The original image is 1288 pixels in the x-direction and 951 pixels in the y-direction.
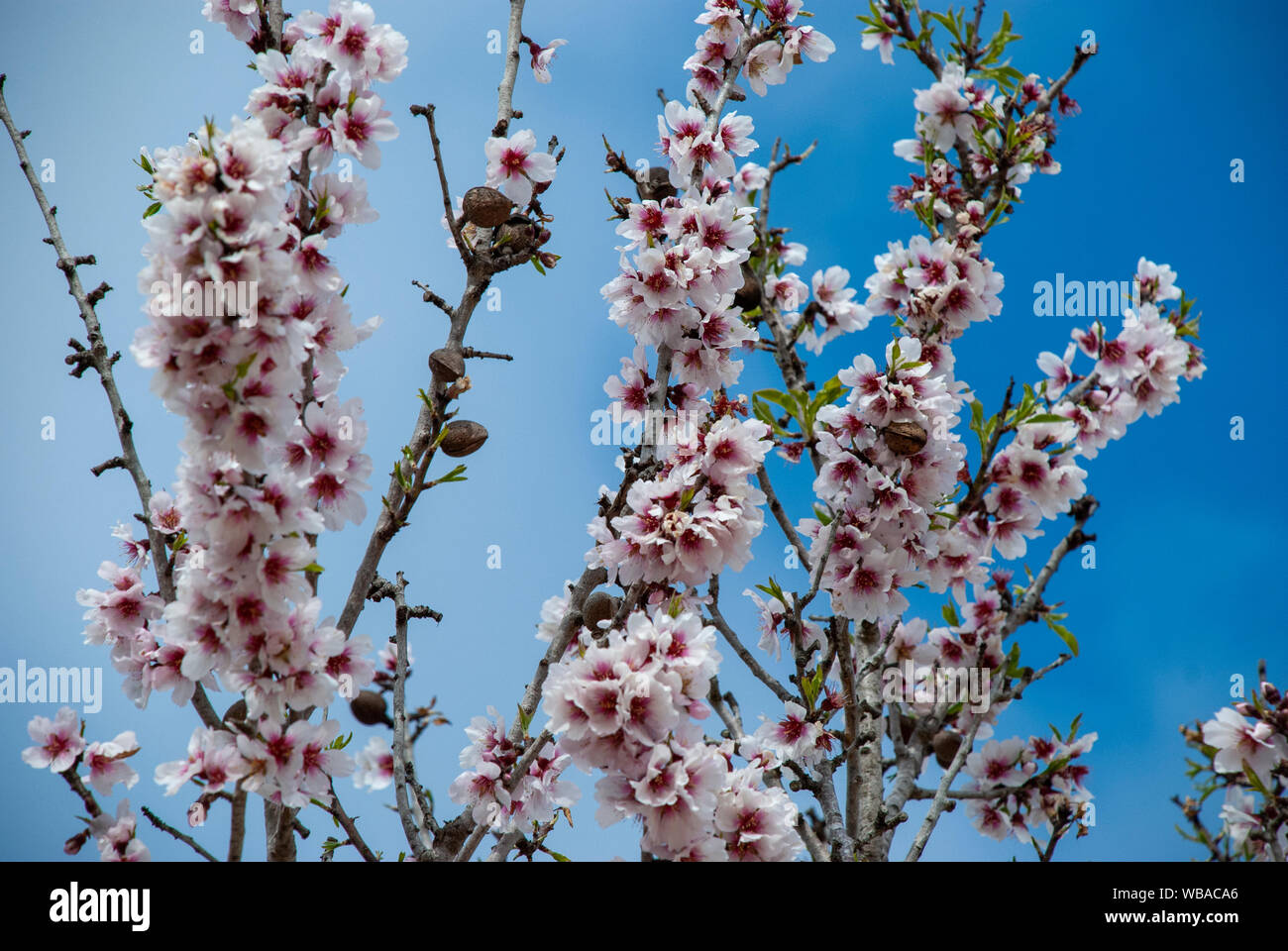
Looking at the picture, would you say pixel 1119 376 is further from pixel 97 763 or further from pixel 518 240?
pixel 97 763

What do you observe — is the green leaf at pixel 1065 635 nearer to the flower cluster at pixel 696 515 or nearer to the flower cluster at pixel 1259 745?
the flower cluster at pixel 1259 745

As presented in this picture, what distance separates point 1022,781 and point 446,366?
9.30 ft

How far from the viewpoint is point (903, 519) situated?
2.77 meters

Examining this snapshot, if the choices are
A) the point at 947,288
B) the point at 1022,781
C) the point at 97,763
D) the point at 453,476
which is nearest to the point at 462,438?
the point at 453,476

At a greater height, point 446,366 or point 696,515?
point 446,366

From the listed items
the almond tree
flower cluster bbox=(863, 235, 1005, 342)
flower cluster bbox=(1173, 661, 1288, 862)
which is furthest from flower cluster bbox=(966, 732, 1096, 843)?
flower cluster bbox=(863, 235, 1005, 342)

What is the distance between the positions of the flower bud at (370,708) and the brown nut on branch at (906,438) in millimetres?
2368

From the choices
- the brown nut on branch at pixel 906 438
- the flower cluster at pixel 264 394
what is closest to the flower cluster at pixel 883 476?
the brown nut on branch at pixel 906 438

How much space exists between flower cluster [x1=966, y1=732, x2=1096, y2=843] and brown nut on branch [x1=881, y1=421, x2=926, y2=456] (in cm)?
173

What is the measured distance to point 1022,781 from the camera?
12.4ft

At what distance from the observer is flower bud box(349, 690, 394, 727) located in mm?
3830

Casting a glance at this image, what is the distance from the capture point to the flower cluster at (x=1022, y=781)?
365 centimetres

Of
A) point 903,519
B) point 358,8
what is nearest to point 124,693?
point 358,8
